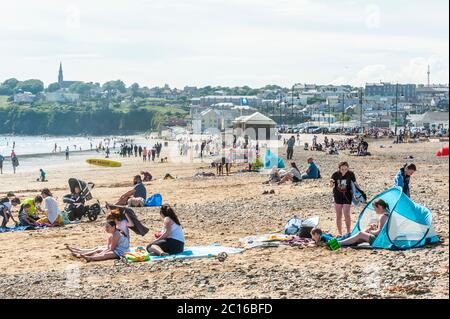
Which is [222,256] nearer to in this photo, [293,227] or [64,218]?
[293,227]

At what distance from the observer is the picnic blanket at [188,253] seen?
9898 mm

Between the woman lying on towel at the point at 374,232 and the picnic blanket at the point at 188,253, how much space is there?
62.0 inches

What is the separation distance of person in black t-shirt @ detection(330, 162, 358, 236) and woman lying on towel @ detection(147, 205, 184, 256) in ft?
8.23

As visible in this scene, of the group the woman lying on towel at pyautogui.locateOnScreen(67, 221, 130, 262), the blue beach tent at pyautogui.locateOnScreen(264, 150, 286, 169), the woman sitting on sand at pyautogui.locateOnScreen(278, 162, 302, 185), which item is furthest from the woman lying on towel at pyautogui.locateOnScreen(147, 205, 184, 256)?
the blue beach tent at pyautogui.locateOnScreen(264, 150, 286, 169)

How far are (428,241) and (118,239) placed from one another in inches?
169

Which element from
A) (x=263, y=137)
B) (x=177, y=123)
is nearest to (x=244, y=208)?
(x=263, y=137)

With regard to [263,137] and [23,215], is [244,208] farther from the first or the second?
[263,137]

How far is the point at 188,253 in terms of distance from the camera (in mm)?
10242

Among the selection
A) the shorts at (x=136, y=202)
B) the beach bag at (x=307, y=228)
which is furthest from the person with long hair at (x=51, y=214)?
the beach bag at (x=307, y=228)

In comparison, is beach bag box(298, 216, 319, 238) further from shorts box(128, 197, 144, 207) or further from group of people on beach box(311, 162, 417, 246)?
shorts box(128, 197, 144, 207)

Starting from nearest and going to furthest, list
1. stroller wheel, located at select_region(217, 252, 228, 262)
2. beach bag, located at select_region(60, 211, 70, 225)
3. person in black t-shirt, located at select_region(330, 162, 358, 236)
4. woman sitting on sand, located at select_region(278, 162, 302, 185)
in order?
1. stroller wheel, located at select_region(217, 252, 228, 262)
2. person in black t-shirt, located at select_region(330, 162, 358, 236)
3. beach bag, located at select_region(60, 211, 70, 225)
4. woman sitting on sand, located at select_region(278, 162, 302, 185)

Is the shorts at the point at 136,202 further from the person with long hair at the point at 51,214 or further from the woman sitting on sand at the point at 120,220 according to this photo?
the woman sitting on sand at the point at 120,220

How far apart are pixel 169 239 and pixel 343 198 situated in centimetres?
279

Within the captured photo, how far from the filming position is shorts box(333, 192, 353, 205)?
1104 cm
